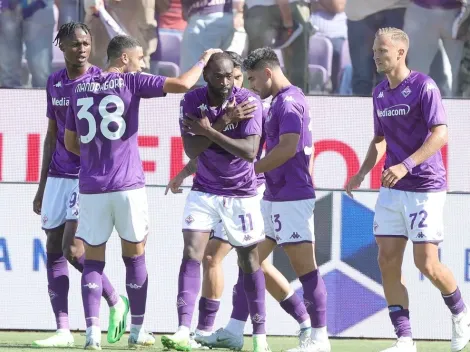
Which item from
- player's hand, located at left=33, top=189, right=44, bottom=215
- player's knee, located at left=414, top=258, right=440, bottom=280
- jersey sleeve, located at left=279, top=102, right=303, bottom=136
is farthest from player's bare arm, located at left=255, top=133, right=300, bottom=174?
player's hand, located at left=33, top=189, right=44, bottom=215

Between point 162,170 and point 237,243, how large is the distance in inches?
122

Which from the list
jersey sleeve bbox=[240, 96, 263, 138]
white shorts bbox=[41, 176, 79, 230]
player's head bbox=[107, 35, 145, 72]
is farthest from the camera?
white shorts bbox=[41, 176, 79, 230]

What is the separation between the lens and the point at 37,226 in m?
10.3

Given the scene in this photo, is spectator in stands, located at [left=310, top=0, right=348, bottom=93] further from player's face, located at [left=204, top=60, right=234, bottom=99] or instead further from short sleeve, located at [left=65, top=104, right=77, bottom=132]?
short sleeve, located at [left=65, top=104, right=77, bottom=132]

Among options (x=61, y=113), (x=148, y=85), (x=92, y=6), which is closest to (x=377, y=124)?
(x=148, y=85)

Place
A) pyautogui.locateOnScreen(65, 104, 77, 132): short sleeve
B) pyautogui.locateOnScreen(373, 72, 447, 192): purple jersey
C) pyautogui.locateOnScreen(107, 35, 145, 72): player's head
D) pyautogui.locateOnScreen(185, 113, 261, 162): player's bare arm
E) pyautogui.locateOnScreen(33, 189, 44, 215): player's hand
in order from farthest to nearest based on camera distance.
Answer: pyautogui.locateOnScreen(33, 189, 44, 215): player's hand → pyautogui.locateOnScreen(107, 35, 145, 72): player's head → pyautogui.locateOnScreen(373, 72, 447, 192): purple jersey → pyautogui.locateOnScreen(65, 104, 77, 132): short sleeve → pyautogui.locateOnScreen(185, 113, 261, 162): player's bare arm

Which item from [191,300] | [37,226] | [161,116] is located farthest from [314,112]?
[191,300]

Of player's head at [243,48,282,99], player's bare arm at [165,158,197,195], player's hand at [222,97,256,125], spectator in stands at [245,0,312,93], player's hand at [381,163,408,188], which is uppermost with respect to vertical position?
spectator in stands at [245,0,312,93]

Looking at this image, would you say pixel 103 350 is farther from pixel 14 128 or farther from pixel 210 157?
pixel 14 128

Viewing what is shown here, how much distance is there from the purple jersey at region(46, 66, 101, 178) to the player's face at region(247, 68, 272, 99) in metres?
1.10

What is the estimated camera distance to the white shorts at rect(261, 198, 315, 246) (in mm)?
8242

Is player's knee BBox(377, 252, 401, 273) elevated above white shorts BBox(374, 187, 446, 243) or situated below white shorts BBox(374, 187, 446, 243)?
below

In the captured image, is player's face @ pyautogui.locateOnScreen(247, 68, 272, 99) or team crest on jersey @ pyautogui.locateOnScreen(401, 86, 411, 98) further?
player's face @ pyautogui.locateOnScreen(247, 68, 272, 99)

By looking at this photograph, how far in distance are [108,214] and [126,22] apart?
3763 mm
